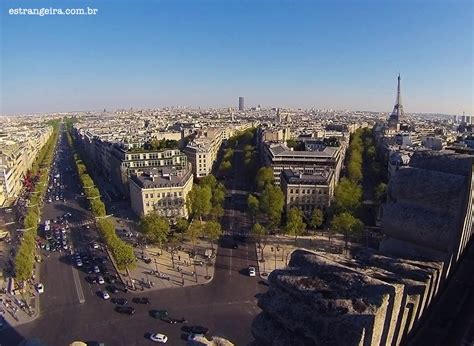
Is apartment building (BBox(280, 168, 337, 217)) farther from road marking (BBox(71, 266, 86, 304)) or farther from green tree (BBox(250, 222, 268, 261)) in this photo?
road marking (BBox(71, 266, 86, 304))

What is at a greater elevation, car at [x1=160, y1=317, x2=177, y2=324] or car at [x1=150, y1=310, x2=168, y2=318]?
car at [x1=150, y1=310, x2=168, y2=318]

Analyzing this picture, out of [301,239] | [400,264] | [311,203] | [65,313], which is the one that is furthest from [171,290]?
Answer: [400,264]

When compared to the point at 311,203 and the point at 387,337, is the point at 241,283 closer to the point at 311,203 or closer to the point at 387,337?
the point at 311,203

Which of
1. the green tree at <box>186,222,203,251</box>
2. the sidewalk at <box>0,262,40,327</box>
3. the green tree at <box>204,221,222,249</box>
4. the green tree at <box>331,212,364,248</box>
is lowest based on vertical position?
the sidewalk at <box>0,262,40,327</box>

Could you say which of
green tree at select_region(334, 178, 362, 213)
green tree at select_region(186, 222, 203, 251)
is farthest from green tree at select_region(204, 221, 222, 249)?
green tree at select_region(334, 178, 362, 213)

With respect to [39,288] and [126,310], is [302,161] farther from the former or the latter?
[39,288]

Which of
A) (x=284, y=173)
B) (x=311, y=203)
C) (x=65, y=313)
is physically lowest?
(x=65, y=313)
